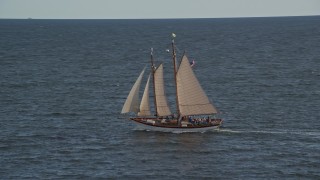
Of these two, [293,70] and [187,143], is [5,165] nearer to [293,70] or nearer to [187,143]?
[187,143]

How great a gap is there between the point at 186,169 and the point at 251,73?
81274mm

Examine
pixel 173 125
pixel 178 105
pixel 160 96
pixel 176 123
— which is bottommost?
pixel 173 125

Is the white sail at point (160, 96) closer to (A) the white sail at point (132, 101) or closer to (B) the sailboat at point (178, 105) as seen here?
(B) the sailboat at point (178, 105)

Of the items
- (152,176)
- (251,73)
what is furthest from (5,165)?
(251,73)

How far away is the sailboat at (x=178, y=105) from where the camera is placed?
93062 mm

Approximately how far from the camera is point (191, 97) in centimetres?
9431

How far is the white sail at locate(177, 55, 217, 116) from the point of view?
93.9 m

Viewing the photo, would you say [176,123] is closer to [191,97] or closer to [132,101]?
[191,97]

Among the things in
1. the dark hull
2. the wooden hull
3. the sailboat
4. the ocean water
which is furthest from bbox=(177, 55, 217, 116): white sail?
the ocean water

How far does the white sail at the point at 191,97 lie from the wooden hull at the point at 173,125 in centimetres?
193

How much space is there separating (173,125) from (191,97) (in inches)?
177

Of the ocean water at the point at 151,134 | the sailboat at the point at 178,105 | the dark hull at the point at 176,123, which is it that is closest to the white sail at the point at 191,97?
the sailboat at the point at 178,105

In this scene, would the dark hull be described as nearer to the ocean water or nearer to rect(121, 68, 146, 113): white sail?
the ocean water

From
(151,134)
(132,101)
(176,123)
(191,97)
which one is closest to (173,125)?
(176,123)
